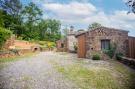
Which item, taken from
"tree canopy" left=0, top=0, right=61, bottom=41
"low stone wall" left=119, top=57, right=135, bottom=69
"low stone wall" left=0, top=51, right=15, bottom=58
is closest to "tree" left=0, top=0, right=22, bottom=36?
"tree canopy" left=0, top=0, right=61, bottom=41

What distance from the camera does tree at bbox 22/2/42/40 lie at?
61628 millimetres

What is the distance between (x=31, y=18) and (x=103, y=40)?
41.3 metres

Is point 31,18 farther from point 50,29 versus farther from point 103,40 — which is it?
point 103,40

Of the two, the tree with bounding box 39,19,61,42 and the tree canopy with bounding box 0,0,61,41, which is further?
the tree with bounding box 39,19,61,42

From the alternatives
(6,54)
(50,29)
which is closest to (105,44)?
(6,54)

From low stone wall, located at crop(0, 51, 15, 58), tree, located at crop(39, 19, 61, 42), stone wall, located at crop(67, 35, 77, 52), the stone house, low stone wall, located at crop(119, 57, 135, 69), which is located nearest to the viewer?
low stone wall, located at crop(119, 57, 135, 69)

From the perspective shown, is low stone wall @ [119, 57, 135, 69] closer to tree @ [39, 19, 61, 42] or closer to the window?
the window

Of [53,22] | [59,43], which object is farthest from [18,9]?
[53,22]

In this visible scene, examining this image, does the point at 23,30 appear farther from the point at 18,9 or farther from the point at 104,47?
the point at 104,47

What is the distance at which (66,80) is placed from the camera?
470 inches

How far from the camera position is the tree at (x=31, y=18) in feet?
202

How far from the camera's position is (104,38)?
86.9 ft

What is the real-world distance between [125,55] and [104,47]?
2.62 metres

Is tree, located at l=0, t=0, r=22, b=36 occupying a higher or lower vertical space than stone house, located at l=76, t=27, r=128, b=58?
higher
